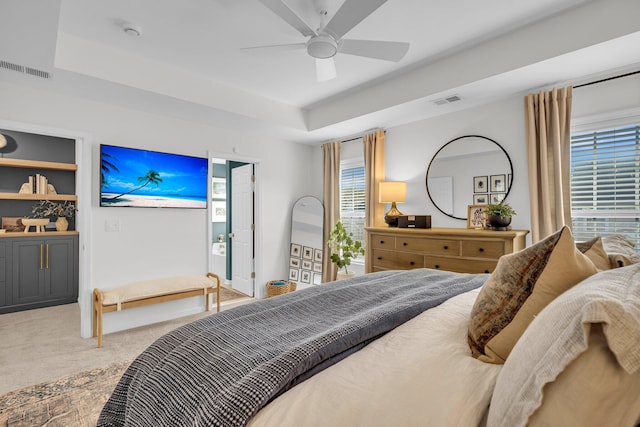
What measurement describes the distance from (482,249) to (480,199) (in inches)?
29.5

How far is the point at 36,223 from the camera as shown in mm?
4164

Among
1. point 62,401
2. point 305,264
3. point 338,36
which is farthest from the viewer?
point 305,264

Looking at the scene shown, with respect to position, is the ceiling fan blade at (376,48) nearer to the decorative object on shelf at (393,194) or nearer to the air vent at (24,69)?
the decorative object on shelf at (393,194)

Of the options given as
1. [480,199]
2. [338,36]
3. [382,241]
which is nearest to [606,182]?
[480,199]

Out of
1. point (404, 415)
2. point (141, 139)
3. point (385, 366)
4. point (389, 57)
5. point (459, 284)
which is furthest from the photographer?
point (141, 139)

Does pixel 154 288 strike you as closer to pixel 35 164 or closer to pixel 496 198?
pixel 35 164

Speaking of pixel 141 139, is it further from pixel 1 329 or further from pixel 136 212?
pixel 1 329

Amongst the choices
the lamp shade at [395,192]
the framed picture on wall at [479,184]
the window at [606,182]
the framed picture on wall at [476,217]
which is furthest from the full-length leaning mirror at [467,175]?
the window at [606,182]

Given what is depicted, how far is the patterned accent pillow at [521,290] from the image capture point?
36.2 inches

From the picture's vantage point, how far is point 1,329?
3.34 meters

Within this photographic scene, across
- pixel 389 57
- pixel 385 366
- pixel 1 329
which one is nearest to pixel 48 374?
pixel 1 329

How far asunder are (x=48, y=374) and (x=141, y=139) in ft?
7.70

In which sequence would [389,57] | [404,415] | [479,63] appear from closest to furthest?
[404,415] → [389,57] → [479,63]

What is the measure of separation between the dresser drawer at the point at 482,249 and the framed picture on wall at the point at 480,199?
0.67 m
